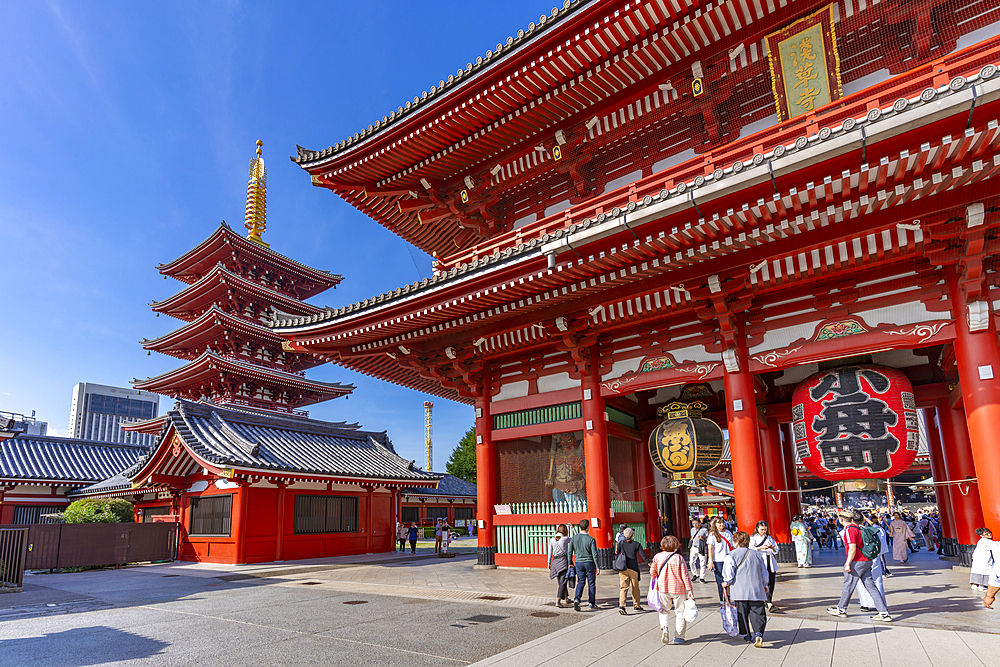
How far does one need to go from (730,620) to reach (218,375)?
32.5m

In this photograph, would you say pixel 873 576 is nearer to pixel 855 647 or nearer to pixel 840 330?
pixel 855 647

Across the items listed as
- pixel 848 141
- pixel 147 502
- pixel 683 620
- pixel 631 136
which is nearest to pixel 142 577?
pixel 147 502

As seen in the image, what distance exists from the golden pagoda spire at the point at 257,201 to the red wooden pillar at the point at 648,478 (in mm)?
29291

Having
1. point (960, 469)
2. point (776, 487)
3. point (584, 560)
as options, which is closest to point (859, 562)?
point (584, 560)

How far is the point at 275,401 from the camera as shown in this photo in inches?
1407

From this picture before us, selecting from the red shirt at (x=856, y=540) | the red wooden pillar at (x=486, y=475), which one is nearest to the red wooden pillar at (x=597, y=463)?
the red wooden pillar at (x=486, y=475)

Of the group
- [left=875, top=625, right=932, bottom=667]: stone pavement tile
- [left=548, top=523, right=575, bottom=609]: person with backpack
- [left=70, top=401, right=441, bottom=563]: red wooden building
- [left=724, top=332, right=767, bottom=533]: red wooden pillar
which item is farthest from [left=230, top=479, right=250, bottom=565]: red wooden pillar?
[left=875, top=625, right=932, bottom=667]: stone pavement tile

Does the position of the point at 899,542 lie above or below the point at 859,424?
below

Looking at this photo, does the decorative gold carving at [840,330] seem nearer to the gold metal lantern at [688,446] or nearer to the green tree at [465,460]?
the gold metal lantern at [688,446]

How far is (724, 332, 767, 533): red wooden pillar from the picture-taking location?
36.9 ft

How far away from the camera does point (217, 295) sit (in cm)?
3503

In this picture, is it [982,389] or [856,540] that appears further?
[982,389]

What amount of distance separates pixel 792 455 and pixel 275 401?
29.3 meters

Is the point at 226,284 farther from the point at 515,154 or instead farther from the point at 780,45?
the point at 780,45
